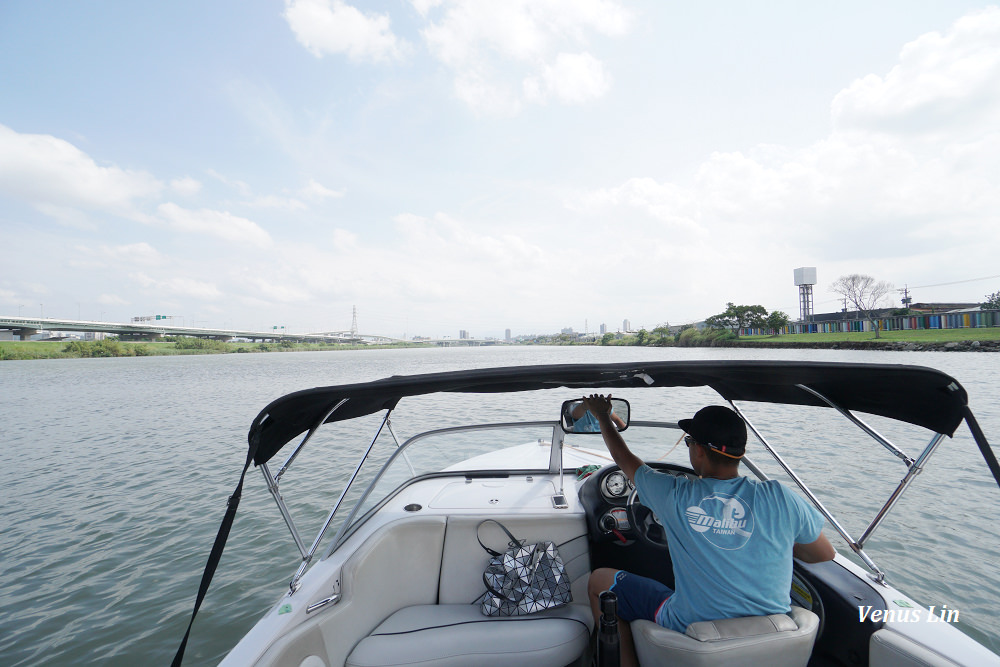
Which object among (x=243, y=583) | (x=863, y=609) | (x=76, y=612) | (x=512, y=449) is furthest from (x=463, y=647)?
(x=76, y=612)

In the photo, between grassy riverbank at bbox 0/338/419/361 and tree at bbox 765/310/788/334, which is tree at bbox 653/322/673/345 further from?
grassy riverbank at bbox 0/338/419/361

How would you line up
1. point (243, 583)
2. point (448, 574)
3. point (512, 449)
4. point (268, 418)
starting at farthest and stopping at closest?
point (512, 449) < point (243, 583) < point (448, 574) < point (268, 418)

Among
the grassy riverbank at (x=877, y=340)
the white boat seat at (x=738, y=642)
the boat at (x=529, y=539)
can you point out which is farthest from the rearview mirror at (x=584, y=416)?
the grassy riverbank at (x=877, y=340)

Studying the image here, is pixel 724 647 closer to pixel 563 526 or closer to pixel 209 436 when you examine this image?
pixel 563 526

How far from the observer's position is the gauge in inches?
117

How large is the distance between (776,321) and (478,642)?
218 ft

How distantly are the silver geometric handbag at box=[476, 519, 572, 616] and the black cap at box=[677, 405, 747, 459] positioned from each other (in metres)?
1.49

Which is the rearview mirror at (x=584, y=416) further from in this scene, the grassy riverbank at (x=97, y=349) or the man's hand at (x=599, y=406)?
the grassy riverbank at (x=97, y=349)

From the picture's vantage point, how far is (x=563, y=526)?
9.70ft

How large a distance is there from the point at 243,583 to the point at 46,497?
524 cm

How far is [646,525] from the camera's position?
280cm

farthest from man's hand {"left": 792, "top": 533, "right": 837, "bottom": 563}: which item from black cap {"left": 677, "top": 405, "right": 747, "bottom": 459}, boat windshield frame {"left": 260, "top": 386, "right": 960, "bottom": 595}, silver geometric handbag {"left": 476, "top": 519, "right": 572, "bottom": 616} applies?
silver geometric handbag {"left": 476, "top": 519, "right": 572, "bottom": 616}

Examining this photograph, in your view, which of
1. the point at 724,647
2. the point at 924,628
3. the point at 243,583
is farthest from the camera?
the point at 243,583

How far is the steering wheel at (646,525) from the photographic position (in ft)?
9.03
